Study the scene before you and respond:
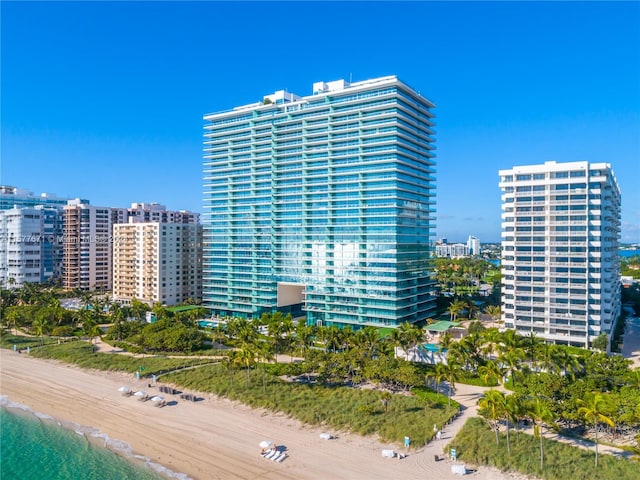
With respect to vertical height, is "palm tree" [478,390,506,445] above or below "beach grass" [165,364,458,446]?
above

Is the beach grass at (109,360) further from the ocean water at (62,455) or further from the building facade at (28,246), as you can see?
the building facade at (28,246)

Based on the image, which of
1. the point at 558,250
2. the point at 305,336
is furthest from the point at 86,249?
the point at 558,250

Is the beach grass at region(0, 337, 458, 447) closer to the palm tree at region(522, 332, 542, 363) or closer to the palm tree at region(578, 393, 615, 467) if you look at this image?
the palm tree at region(578, 393, 615, 467)

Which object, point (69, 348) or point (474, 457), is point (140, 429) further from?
point (69, 348)

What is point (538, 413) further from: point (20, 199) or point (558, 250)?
point (20, 199)

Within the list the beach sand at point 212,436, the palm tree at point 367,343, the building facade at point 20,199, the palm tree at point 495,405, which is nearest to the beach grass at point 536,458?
the beach sand at point 212,436

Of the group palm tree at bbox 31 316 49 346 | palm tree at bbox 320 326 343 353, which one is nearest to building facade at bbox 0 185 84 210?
palm tree at bbox 31 316 49 346
